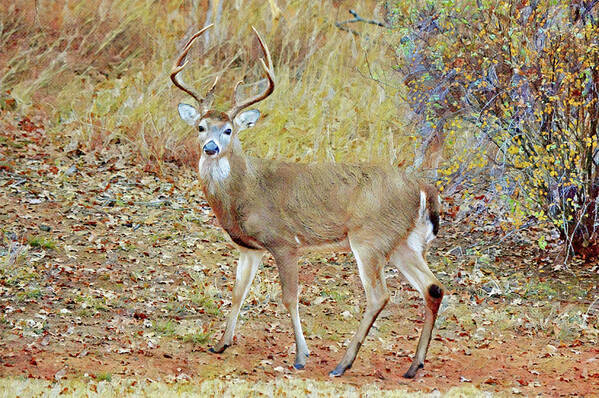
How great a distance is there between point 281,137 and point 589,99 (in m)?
4.78

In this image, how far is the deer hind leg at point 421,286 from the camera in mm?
7398

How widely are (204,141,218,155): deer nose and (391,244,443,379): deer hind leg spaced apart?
164 centimetres

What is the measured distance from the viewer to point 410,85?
37.3ft

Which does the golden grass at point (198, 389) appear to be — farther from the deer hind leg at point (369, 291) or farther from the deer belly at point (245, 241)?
the deer belly at point (245, 241)

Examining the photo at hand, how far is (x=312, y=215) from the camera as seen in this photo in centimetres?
770

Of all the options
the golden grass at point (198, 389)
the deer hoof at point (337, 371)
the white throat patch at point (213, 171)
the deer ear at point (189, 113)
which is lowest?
the deer hoof at point (337, 371)

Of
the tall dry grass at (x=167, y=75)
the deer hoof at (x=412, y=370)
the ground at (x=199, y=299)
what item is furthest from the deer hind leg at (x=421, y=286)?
the tall dry grass at (x=167, y=75)

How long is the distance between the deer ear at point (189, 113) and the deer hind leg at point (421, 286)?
1.92m

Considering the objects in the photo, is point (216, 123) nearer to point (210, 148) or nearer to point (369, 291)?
point (210, 148)

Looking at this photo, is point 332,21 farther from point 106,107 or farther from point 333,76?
point 106,107

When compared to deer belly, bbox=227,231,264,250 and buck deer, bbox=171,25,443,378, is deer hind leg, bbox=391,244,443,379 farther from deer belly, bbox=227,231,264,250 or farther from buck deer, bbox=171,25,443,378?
deer belly, bbox=227,231,264,250

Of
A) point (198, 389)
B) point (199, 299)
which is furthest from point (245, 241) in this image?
point (199, 299)

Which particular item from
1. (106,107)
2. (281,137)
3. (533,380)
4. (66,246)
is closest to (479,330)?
(533,380)

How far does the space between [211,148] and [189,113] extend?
779mm
